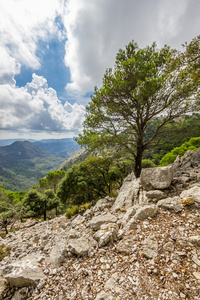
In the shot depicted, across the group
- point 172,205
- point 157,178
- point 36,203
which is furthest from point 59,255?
point 36,203

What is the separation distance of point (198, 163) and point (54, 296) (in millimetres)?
12040

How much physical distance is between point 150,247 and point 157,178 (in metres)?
4.16

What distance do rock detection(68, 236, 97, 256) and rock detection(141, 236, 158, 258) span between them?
2.10 metres

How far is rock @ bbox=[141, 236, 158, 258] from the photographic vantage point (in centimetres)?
363

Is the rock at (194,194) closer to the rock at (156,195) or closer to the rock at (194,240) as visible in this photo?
the rock at (156,195)

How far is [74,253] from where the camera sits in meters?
4.84

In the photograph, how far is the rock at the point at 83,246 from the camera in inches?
183

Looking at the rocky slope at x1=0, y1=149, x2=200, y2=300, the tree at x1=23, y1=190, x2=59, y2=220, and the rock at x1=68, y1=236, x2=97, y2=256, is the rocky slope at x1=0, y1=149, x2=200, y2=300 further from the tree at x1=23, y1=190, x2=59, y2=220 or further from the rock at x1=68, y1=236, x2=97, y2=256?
the tree at x1=23, y1=190, x2=59, y2=220

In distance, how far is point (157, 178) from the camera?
7258 millimetres

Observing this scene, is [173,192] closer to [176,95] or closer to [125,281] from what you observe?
[125,281]

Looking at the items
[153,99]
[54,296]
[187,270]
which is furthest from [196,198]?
[153,99]

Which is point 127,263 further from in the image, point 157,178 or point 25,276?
point 157,178

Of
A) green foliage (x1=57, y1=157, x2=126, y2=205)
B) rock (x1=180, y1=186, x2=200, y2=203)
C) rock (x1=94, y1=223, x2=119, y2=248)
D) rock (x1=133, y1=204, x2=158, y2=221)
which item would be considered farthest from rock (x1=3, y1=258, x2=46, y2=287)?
green foliage (x1=57, y1=157, x2=126, y2=205)

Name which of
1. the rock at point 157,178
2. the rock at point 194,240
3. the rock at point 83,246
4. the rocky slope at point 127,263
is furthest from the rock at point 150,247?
the rock at point 157,178
